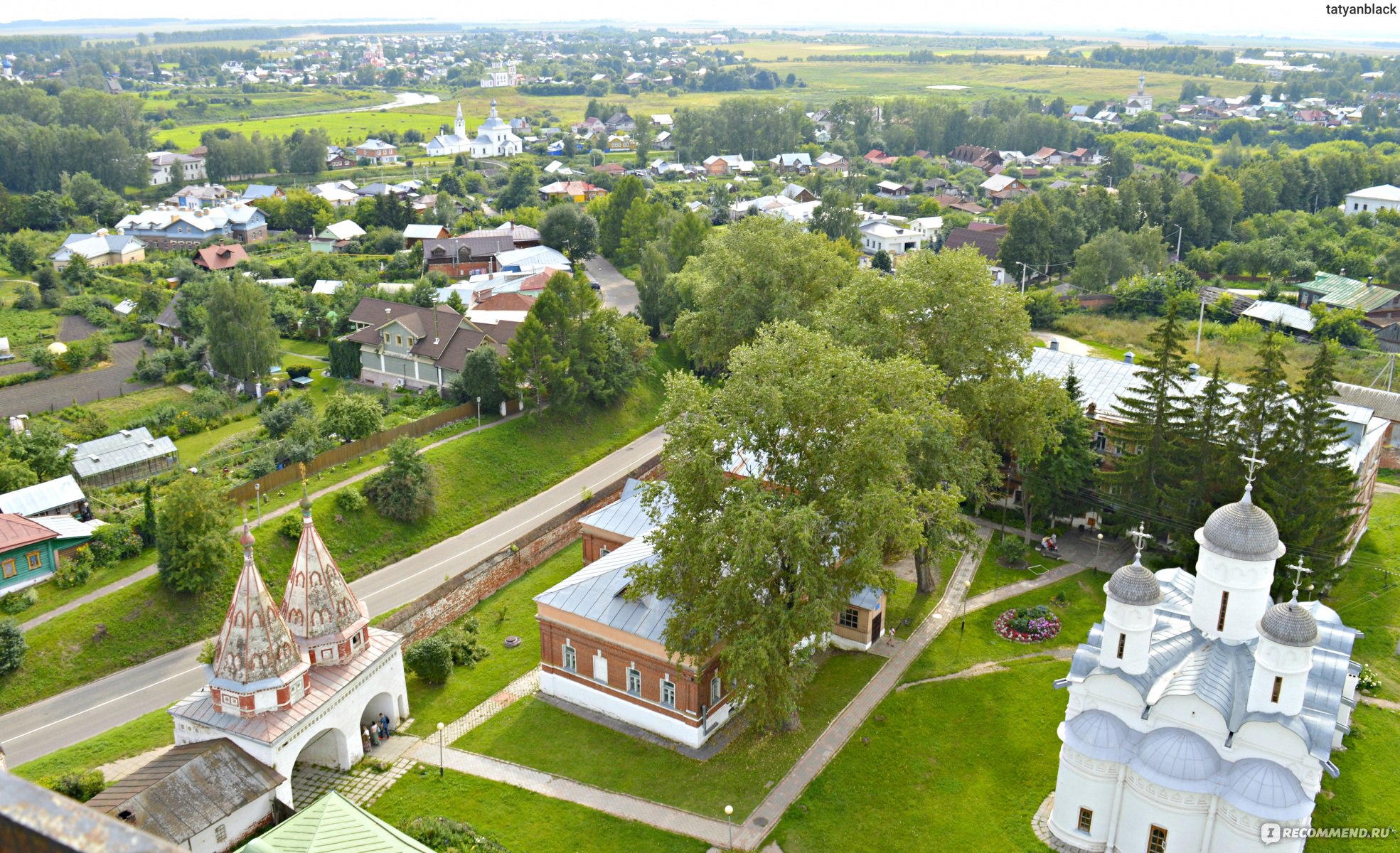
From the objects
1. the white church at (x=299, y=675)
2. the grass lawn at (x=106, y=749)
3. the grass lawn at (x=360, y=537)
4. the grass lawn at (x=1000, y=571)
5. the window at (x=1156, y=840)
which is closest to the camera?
the window at (x=1156, y=840)

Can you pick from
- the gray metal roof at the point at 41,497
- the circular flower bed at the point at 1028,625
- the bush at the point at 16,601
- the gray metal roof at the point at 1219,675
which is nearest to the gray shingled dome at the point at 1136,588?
the gray metal roof at the point at 1219,675

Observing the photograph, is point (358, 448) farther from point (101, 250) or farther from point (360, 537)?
point (101, 250)

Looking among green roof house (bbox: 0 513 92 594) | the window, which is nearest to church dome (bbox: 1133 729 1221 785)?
the window

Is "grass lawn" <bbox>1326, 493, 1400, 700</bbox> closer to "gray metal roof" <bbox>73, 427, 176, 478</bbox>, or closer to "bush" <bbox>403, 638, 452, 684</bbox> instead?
"bush" <bbox>403, 638, 452, 684</bbox>

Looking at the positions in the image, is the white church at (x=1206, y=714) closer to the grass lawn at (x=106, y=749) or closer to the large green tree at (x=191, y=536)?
the grass lawn at (x=106, y=749)

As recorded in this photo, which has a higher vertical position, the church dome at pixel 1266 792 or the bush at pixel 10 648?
the church dome at pixel 1266 792

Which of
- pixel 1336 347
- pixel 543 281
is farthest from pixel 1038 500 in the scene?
pixel 543 281
